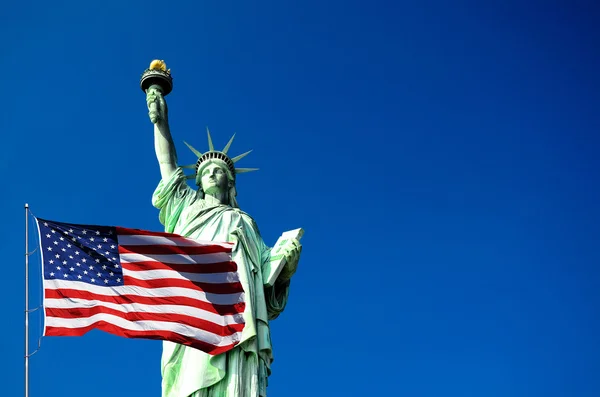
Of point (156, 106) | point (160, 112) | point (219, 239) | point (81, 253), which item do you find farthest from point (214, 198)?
point (81, 253)

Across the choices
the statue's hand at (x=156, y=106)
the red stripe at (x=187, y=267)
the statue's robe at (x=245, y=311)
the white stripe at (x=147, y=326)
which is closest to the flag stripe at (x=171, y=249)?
the red stripe at (x=187, y=267)

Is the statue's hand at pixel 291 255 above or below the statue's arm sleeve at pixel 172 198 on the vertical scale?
below

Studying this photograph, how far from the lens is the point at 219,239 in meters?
24.3

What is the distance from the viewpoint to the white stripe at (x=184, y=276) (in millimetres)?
22406

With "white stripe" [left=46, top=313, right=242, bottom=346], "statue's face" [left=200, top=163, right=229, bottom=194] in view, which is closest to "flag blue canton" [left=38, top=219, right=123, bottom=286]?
"white stripe" [left=46, top=313, right=242, bottom=346]

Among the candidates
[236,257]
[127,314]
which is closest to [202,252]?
[236,257]

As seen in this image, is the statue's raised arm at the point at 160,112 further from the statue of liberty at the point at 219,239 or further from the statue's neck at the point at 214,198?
the statue's neck at the point at 214,198

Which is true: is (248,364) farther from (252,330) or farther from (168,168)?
(168,168)

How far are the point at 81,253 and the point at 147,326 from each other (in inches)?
76.7

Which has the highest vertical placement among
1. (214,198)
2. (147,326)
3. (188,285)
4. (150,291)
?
(214,198)

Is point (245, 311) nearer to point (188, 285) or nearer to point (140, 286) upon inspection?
point (188, 285)

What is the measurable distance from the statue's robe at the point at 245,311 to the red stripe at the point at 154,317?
0.39 meters

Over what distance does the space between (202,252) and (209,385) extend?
2909 millimetres

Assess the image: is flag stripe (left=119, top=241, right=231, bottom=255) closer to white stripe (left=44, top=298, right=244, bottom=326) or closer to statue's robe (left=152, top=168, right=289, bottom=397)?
statue's robe (left=152, top=168, right=289, bottom=397)
